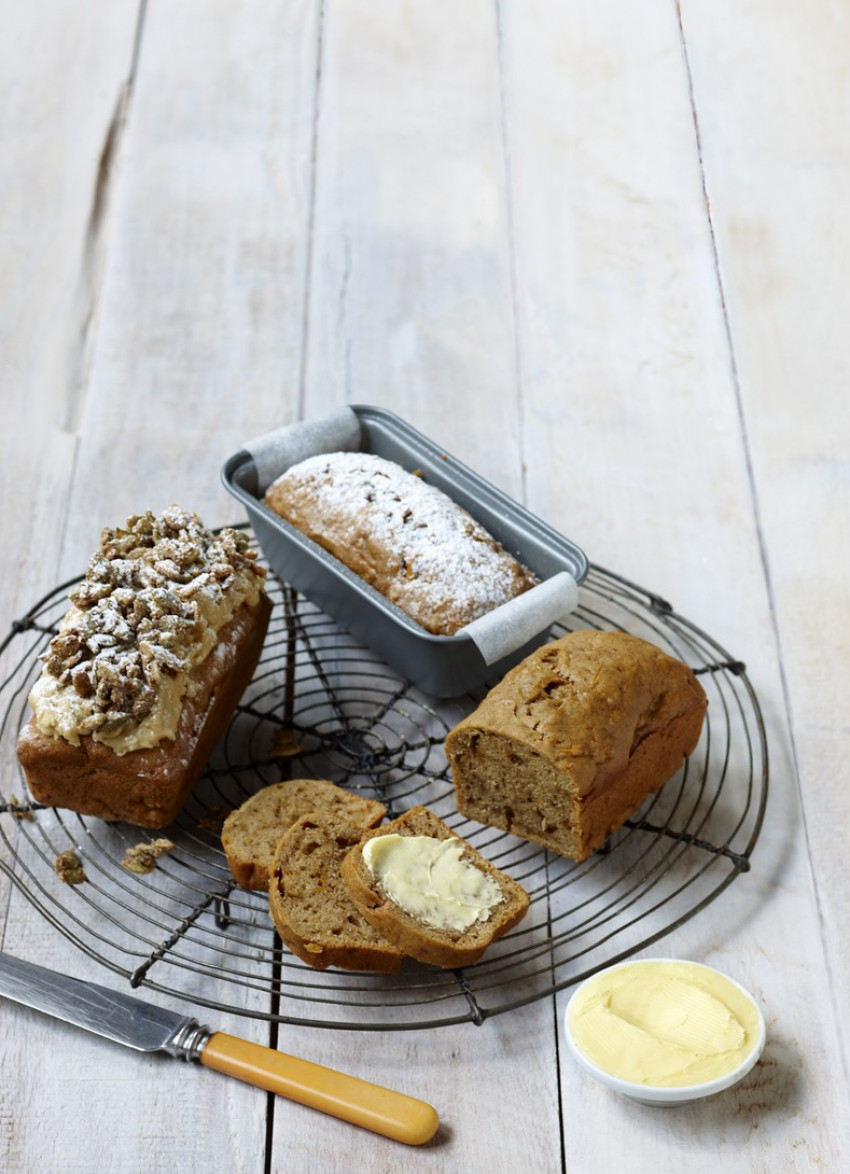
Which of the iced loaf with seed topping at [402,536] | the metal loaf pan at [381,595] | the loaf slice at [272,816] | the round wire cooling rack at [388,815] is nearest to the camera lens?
the round wire cooling rack at [388,815]

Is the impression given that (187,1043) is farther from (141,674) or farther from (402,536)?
(402,536)

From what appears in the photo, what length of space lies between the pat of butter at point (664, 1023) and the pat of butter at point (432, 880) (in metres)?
0.24

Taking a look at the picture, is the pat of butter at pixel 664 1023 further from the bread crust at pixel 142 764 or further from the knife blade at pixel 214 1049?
the bread crust at pixel 142 764

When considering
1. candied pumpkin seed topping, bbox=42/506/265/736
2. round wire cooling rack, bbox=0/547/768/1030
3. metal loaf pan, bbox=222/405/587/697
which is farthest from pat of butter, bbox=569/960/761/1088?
candied pumpkin seed topping, bbox=42/506/265/736

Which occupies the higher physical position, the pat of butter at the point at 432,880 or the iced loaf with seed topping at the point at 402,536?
the iced loaf with seed topping at the point at 402,536

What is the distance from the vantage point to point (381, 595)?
2689 millimetres

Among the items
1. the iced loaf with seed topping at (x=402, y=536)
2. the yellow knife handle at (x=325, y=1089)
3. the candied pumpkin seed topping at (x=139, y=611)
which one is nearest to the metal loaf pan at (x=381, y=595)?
the iced loaf with seed topping at (x=402, y=536)

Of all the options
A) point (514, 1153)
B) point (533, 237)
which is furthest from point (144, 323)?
point (514, 1153)

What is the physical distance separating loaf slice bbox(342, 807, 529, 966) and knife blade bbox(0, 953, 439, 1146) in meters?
0.24

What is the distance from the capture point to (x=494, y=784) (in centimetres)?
240

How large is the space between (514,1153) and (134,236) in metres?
3.04

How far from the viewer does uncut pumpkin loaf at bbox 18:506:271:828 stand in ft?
7.62

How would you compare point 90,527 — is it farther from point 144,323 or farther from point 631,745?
point 631,745

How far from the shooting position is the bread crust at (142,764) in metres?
2.33
